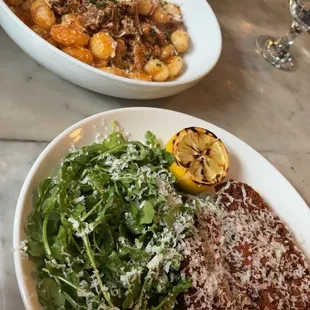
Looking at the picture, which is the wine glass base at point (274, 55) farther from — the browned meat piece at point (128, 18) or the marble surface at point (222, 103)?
the browned meat piece at point (128, 18)

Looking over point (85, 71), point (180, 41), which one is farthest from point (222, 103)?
point (85, 71)

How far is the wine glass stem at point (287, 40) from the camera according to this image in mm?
2025

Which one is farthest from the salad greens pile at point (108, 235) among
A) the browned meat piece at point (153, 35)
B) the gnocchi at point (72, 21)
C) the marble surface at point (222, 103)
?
the browned meat piece at point (153, 35)

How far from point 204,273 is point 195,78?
1.99 feet

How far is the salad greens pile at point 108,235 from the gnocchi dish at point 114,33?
0.38 meters

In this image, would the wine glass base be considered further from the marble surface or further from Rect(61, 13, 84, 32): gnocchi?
Rect(61, 13, 84, 32): gnocchi

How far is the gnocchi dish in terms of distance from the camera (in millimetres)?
1418

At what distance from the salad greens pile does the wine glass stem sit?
43.1 inches

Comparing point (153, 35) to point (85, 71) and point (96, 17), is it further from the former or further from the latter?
point (85, 71)

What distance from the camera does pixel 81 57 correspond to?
54.4 inches

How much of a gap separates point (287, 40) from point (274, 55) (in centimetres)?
11

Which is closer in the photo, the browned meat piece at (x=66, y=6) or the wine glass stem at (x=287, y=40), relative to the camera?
the browned meat piece at (x=66, y=6)

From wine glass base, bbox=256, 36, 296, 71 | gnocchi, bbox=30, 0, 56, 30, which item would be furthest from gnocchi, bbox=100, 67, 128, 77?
wine glass base, bbox=256, 36, 296, 71

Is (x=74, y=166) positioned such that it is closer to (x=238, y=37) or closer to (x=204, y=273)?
(x=204, y=273)
